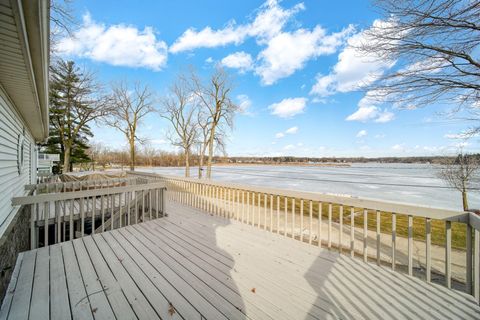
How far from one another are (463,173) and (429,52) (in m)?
11.2

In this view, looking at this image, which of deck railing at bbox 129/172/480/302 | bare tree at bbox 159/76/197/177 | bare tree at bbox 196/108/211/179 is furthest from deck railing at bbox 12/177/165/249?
bare tree at bbox 159/76/197/177

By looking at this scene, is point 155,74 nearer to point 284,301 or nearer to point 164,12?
point 164,12

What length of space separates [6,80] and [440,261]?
8379mm

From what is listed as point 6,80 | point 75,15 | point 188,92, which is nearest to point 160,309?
point 6,80

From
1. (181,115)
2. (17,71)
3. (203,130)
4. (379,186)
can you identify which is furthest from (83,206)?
(379,186)

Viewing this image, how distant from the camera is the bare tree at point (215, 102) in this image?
1562cm

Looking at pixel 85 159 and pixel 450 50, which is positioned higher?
pixel 450 50

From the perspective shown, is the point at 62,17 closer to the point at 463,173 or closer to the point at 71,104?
the point at 71,104

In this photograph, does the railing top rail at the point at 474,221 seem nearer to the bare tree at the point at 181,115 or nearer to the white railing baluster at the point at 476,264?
the white railing baluster at the point at 476,264

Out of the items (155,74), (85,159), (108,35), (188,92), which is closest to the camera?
(108,35)

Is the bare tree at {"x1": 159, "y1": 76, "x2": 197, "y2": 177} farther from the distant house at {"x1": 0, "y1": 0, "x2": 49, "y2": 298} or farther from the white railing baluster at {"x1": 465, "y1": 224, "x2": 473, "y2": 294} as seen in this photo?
the white railing baluster at {"x1": 465, "y1": 224, "x2": 473, "y2": 294}

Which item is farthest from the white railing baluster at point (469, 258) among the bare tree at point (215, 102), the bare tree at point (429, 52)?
the bare tree at point (215, 102)

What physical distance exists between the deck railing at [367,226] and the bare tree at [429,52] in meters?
2.28

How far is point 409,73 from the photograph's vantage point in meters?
3.55
